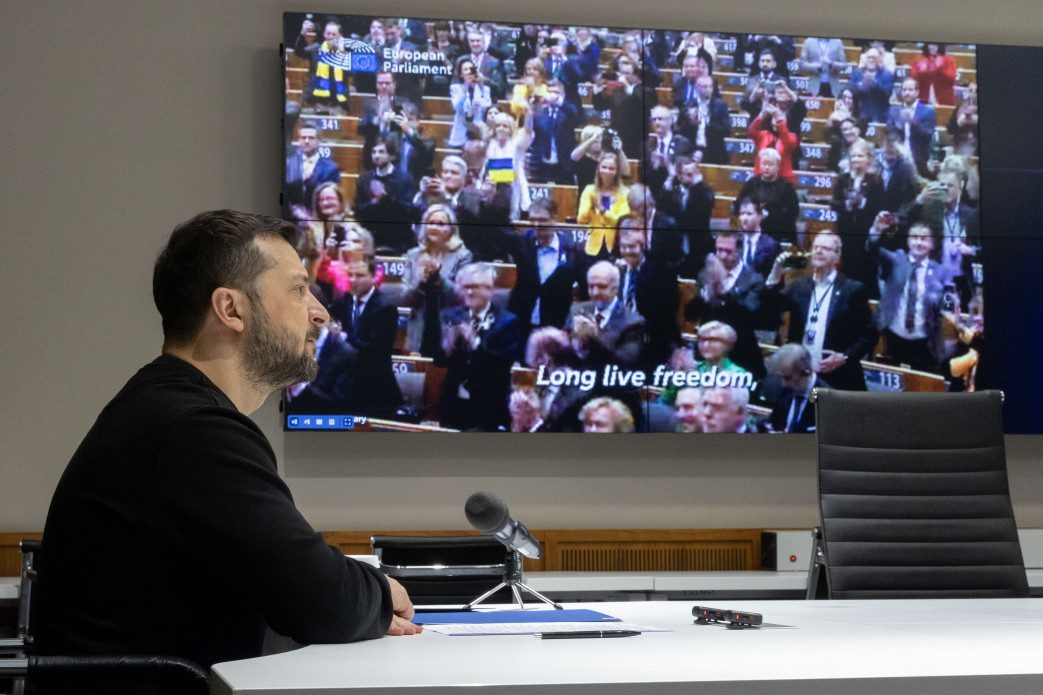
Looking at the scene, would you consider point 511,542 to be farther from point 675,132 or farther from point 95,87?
point 95,87

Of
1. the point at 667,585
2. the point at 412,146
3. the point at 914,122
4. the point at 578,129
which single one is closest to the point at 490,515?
the point at 667,585

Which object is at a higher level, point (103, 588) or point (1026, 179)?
point (1026, 179)

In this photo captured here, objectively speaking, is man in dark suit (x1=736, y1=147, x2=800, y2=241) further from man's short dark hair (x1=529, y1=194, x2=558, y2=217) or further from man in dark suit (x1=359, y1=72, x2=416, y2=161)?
man in dark suit (x1=359, y1=72, x2=416, y2=161)

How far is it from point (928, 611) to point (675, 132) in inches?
107

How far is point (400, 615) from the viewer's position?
1.74 meters

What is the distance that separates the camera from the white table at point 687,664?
3.79ft

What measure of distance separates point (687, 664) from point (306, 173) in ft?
11.0

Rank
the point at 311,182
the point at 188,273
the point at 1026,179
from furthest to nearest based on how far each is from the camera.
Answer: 1. the point at 1026,179
2. the point at 311,182
3. the point at 188,273

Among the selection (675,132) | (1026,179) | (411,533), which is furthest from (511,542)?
(1026,179)

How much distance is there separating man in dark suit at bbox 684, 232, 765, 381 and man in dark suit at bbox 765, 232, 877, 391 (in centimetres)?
8

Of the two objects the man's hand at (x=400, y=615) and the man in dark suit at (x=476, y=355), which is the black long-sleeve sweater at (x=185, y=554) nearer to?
the man's hand at (x=400, y=615)

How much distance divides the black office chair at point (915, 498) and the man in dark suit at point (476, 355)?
58.0 inches

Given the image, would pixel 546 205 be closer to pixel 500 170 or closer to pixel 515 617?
pixel 500 170

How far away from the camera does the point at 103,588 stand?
1.47 meters
